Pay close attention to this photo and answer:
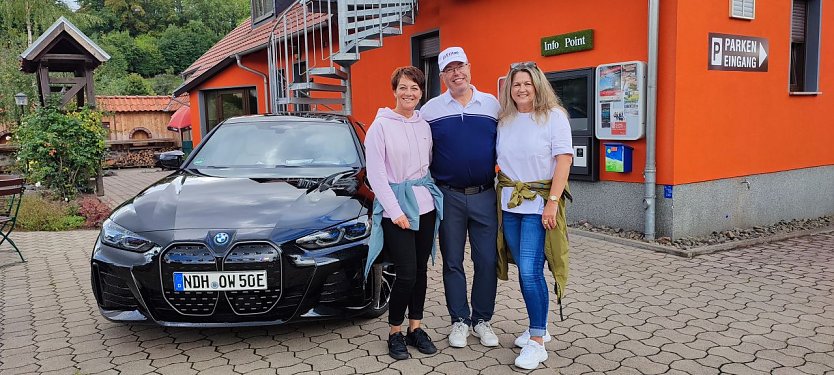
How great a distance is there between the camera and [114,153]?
23.7 metres

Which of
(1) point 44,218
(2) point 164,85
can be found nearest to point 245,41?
(1) point 44,218

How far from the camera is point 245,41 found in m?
16.8

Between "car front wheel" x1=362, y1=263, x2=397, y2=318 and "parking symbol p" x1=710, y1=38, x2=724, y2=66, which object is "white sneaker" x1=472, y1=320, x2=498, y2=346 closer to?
"car front wheel" x1=362, y1=263, x2=397, y2=318

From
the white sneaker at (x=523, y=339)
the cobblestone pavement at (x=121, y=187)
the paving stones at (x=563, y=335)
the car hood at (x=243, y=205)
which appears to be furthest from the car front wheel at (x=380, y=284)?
the cobblestone pavement at (x=121, y=187)

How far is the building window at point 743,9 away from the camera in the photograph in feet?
22.5

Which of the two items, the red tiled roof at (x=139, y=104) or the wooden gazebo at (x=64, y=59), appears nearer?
the wooden gazebo at (x=64, y=59)

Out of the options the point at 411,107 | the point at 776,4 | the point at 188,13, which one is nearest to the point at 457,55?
the point at 411,107

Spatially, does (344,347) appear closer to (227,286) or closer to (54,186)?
(227,286)

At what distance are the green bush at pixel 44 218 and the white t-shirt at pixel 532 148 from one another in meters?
7.88

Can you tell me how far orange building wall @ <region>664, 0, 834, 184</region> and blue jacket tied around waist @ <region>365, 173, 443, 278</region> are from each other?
12.9 ft

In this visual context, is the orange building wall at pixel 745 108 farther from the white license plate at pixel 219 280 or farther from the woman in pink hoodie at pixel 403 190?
the white license plate at pixel 219 280

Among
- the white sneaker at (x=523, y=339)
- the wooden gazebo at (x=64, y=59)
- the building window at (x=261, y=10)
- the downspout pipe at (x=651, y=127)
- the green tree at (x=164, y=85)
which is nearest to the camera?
the white sneaker at (x=523, y=339)

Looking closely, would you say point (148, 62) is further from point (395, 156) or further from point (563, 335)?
point (563, 335)

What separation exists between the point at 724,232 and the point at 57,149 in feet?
34.6
